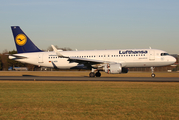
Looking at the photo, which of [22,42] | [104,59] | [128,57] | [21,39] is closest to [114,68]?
[128,57]

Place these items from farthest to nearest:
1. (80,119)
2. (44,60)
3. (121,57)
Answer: (44,60)
(121,57)
(80,119)

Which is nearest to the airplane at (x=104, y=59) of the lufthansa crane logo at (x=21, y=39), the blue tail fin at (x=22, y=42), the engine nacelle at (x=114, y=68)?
the engine nacelle at (x=114, y=68)

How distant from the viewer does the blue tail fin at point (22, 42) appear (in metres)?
38.3

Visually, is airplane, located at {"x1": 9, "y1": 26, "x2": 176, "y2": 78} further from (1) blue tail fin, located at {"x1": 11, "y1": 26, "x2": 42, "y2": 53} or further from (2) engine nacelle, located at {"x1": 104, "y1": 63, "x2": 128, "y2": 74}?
(1) blue tail fin, located at {"x1": 11, "y1": 26, "x2": 42, "y2": 53}

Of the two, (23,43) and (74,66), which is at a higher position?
(23,43)

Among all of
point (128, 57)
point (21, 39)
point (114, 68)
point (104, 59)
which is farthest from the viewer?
point (21, 39)

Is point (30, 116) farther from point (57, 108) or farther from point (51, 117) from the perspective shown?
point (57, 108)

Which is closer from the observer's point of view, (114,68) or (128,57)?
(114,68)

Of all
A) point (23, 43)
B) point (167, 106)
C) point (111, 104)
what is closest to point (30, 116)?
point (111, 104)

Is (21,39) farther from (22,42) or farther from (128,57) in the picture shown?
(128,57)

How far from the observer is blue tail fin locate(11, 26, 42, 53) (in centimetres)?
3834

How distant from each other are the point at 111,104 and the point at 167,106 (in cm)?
275

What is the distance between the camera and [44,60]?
37.0 m

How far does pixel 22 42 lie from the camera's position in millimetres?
38375
